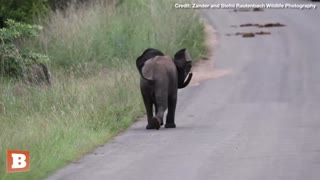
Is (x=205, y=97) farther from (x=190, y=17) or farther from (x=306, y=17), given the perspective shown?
(x=306, y=17)

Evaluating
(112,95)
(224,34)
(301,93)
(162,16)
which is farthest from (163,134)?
(224,34)

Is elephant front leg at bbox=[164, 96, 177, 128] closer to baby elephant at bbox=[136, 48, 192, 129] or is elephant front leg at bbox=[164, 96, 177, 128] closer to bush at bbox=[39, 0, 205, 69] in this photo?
baby elephant at bbox=[136, 48, 192, 129]

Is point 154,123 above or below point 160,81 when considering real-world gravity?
below

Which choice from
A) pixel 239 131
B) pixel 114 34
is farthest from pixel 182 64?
pixel 114 34

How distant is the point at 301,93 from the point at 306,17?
1557 centimetres

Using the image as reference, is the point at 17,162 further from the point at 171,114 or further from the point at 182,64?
the point at 182,64

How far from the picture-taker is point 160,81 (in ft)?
58.6

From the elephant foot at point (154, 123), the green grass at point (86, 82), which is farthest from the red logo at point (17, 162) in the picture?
the elephant foot at point (154, 123)

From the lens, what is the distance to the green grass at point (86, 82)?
1453cm

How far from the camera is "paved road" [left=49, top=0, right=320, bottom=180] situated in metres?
12.8

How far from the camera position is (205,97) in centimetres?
2323

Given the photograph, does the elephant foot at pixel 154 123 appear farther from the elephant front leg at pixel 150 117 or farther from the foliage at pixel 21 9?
the foliage at pixel 21 9

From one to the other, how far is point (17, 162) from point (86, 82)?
Answer: 1127cm

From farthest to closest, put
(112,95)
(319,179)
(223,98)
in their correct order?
(223,98)
(112,95)
(319,179)
